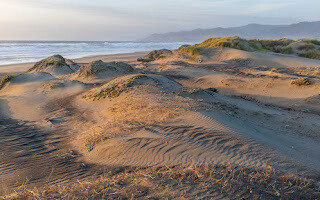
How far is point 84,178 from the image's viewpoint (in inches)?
154

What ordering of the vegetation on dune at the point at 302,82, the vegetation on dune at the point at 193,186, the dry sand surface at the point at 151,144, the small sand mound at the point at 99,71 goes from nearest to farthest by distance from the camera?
the vegetation on dune at the point at 193,186 → the dry sand surface at the point at 151,144 → the vegetation on dune at the point at 302,82 → the small sand mound at the point at 99,71

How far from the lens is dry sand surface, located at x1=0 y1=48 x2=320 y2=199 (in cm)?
323

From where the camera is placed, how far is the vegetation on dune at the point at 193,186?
117 inches

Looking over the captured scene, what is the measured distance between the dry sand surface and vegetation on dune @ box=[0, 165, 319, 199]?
0.05ft

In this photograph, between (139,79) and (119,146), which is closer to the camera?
(119,146)

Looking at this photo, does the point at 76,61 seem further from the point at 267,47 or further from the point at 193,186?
the point at 193,186

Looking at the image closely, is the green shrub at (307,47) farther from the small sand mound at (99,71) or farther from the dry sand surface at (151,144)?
the small sand mound at (99,71)

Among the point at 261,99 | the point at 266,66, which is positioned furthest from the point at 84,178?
the point at 266,66

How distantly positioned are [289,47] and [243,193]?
83.3ft

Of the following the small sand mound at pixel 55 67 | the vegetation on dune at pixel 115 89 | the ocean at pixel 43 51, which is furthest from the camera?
the ocean at pixel 43 51

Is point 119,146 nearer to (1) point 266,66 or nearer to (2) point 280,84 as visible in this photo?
(2) point 280,84

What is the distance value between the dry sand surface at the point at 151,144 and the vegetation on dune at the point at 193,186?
14 mm

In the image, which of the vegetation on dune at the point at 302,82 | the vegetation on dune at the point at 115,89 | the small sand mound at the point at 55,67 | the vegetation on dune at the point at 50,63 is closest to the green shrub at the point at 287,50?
the vegetation on dune at the point at 302,82

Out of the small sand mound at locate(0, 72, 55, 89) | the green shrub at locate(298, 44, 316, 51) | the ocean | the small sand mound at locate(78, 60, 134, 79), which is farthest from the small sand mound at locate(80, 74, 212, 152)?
the ocean
